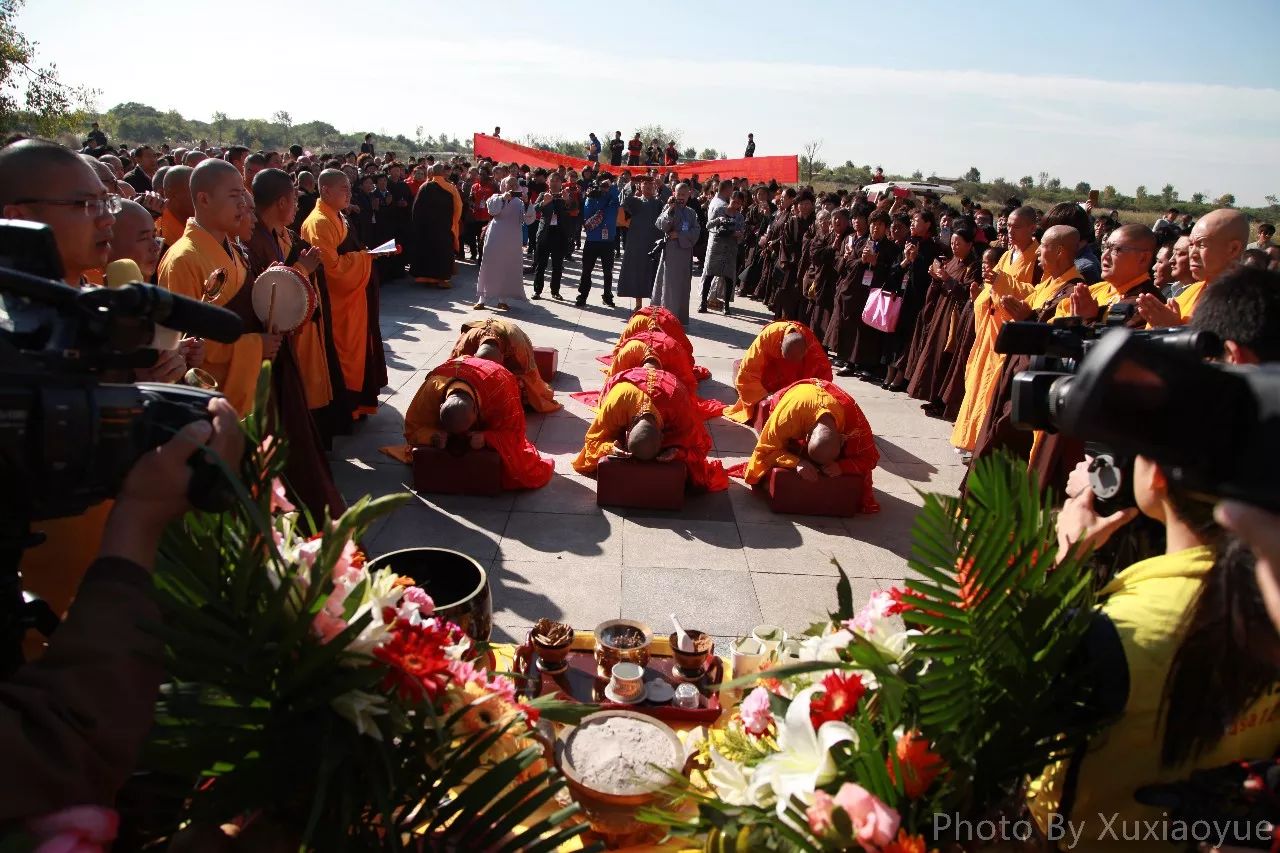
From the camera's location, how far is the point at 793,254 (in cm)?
1134

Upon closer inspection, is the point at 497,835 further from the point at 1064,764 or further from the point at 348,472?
the point at 348,472

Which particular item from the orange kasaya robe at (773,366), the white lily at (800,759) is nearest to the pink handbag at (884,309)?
the orange kasaya robe at (773,366)

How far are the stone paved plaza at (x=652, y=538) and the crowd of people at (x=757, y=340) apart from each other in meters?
0.26

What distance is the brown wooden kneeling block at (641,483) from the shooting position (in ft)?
16.1

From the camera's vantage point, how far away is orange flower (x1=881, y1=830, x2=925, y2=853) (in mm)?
1045

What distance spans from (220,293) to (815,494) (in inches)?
133

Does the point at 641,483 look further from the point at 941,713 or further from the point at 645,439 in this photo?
the point at 941,713

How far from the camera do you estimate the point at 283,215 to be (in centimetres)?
448

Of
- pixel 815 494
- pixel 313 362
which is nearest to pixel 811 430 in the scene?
pixel 815 494

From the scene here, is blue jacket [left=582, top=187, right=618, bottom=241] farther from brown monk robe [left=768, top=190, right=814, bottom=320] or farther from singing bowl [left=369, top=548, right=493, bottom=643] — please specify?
singing bowl [left=369, top=548, right=493, bottom=643]

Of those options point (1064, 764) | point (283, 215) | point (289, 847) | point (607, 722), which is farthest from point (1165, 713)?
point (283, 215)

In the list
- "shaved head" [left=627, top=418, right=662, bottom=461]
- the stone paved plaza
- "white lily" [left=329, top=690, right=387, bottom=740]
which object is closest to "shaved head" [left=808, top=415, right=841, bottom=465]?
the stone paved plaza

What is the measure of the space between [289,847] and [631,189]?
34.2 feet

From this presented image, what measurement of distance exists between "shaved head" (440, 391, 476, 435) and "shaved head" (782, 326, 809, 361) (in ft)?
8.53
